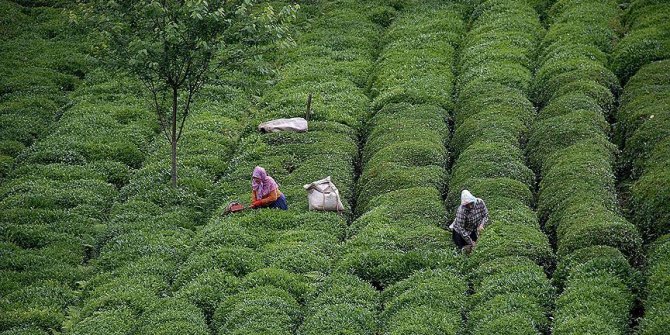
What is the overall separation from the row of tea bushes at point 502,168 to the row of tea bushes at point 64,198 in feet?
45.6

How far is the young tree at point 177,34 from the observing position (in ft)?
125

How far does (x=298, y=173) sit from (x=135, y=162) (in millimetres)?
8927

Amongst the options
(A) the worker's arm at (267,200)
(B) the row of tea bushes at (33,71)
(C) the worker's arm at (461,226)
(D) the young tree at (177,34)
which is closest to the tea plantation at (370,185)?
(B) the row of tea bushes at (33,71)

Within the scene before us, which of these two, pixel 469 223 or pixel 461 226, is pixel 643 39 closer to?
pixel 469 223

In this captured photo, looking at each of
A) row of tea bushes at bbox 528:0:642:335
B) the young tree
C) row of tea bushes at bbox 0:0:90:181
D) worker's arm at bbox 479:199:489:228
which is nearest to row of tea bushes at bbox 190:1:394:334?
worker's arm at bbox 479:199:489:228

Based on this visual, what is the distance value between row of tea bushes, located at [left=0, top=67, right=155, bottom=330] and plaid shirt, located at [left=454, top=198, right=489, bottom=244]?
43.6ft

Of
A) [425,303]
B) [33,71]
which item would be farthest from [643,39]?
[33,71]

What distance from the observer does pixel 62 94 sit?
177 ft

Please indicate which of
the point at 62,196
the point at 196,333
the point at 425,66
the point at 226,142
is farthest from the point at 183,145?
the point at 196,333

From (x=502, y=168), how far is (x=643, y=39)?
51.1 ft

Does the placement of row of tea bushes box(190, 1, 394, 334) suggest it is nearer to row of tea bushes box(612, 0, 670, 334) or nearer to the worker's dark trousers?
the worker's dark trousers

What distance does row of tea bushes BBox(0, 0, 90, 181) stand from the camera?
157ft

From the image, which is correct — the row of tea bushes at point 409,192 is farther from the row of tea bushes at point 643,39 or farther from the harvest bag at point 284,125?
the row of tea bushes at point 643,39

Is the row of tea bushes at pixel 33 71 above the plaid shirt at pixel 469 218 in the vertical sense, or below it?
below
